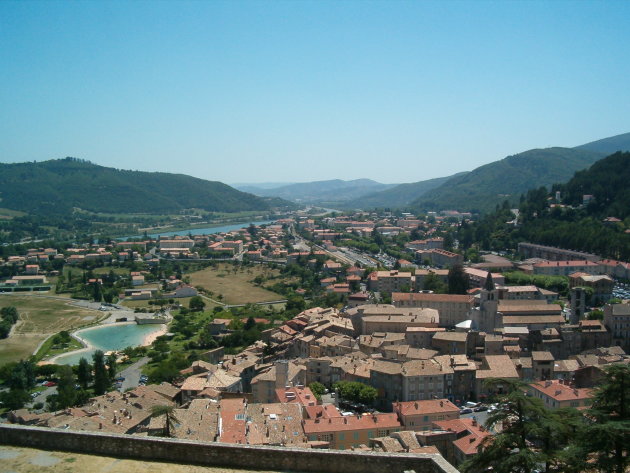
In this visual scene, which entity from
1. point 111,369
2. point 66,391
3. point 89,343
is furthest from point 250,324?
point 66,391

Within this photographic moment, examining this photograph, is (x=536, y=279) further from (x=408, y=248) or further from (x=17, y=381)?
(x=17, y=381)

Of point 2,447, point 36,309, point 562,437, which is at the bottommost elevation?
point 36,309

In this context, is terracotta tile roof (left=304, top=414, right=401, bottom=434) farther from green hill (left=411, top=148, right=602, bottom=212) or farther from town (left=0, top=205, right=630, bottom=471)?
green hill (left=411, top=148, right=602, bottom=212)

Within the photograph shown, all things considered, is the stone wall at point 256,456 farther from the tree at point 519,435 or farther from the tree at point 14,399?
the tree at point 14,399

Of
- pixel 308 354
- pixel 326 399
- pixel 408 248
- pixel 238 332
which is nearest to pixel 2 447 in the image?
pixel 326 399

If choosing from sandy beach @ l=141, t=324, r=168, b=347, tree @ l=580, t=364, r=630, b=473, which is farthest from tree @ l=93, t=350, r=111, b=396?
tree @ l=580, t=364, r=630, b=473

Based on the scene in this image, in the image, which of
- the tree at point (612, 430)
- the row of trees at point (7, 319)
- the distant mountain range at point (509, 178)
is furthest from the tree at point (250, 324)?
the distant mountain range at point (509, 178)
